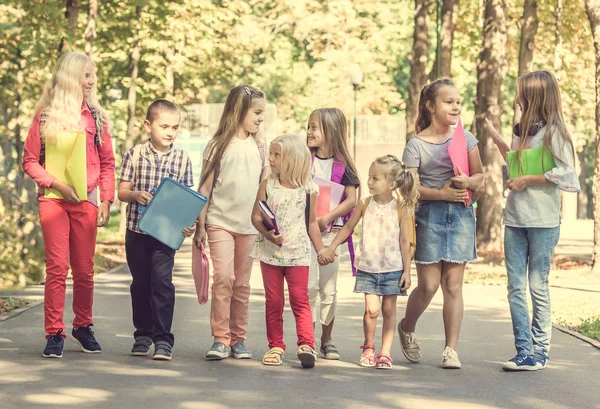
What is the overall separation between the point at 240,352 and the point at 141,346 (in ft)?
2.27

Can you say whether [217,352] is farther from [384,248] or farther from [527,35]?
[527,35]

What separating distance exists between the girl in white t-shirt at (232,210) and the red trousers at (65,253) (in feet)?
2.54

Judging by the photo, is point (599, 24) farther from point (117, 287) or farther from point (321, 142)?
point (321, 142)

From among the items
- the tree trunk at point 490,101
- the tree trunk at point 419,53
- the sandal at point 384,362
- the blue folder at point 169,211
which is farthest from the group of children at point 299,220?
the tree trunk at point 419,53

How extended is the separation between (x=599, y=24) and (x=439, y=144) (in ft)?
33.7

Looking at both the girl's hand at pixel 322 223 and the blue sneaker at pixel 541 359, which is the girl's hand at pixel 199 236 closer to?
the girl's hand at pixel 322 223

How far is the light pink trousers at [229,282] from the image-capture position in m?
9.27

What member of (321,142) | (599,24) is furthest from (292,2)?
(321,142)

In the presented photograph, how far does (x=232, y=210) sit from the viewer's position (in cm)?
934

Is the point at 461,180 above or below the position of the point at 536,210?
above

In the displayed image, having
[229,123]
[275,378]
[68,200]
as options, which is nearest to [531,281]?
[275,378]

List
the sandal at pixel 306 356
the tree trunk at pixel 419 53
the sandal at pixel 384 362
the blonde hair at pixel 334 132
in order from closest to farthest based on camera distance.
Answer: the sandal at pixel 306 356, the sandal at pixel 384 362, the blonde hair at pixel 334 132, the tree trunk at pixel 419 53

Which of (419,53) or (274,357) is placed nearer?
(274,357)

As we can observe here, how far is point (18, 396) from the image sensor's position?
7.52 meters
